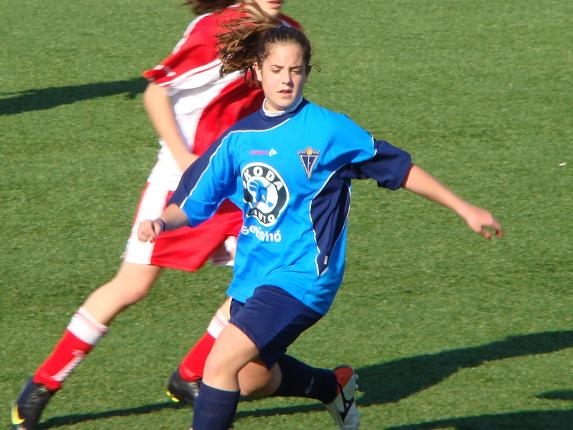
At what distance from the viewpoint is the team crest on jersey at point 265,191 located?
13.5 ft

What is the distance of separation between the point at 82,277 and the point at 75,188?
1175 millimetres

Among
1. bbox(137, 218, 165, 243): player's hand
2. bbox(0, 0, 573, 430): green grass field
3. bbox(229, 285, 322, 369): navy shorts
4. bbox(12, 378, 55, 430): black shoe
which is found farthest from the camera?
bbox(0, 0, 573, 430): green grass field

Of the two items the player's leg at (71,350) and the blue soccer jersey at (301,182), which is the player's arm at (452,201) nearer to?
the blue soccer jersey at (301,182)

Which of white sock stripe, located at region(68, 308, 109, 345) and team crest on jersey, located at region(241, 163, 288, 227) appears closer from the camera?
team crest on jersey, located at region(241, 163, 288, 227)

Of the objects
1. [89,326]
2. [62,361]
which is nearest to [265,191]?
[89,326]

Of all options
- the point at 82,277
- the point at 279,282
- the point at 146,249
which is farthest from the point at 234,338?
the point at 82,277

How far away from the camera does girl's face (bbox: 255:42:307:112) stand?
4105mm

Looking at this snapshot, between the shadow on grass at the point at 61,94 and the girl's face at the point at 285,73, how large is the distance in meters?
4.83

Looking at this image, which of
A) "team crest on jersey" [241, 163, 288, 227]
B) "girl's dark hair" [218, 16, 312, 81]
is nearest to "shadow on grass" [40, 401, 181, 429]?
"team crest on jersey" [241, 163, 288, 227]

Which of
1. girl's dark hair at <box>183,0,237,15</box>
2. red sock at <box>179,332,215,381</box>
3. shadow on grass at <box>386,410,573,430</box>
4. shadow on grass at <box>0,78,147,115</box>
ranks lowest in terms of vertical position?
shadow on grass at <box>0,78,147,115</box>

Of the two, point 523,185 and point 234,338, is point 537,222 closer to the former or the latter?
point 523,185

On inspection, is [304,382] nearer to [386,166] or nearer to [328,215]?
[328,215]

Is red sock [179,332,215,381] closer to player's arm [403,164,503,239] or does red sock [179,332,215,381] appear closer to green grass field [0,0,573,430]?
green grass field [0,0,573,430]

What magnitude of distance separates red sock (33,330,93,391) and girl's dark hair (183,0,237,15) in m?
1.31
